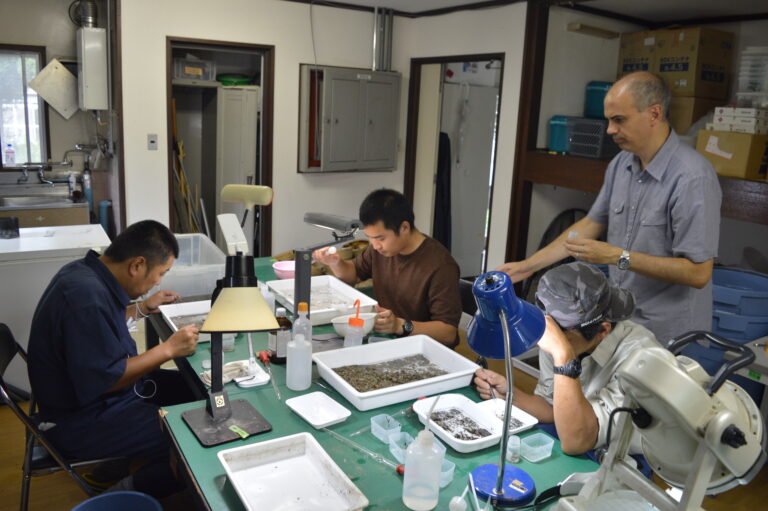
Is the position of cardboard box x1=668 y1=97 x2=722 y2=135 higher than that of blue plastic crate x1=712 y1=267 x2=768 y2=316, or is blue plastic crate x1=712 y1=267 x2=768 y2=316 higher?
cardboard box x1=668 y1=97 x2=722 y2=135

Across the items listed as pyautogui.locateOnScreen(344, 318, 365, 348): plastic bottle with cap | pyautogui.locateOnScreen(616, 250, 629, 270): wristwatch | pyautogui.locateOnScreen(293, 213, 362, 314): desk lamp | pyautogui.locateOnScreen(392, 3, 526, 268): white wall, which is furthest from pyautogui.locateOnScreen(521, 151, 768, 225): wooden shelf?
pyautogui.locateOnScreen(344, 318, 365, 348): plastic bottle with cap

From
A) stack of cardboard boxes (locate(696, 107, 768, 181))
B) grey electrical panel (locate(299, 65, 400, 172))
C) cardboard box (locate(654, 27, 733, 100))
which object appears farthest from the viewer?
grey electrical panel (locate(299, 65, 400, 172))

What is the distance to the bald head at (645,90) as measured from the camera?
225 centimetres

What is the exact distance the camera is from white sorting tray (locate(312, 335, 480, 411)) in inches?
74.7

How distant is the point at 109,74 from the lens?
4605 mm

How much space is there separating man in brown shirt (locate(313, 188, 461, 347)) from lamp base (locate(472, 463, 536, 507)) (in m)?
0.97

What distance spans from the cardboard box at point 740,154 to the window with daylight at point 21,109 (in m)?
5.16

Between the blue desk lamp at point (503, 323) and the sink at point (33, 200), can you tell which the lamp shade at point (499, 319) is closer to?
the blue desk lamp at point (503, 323)

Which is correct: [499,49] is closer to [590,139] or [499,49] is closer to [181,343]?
[590,139]

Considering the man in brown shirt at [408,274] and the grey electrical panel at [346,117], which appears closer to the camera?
the man in brown shirt at [408,274]

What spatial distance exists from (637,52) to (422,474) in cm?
407

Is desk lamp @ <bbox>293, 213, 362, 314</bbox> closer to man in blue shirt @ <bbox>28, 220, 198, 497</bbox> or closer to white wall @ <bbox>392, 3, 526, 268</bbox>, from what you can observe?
man in blue shirt @ <bbox>28, 220, 198, 497</bbox>

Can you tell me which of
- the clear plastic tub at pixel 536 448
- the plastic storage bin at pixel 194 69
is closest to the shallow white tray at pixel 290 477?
the clear plastic tub at pixel 536 448

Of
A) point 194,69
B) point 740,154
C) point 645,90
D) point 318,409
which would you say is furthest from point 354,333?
point 194,69
